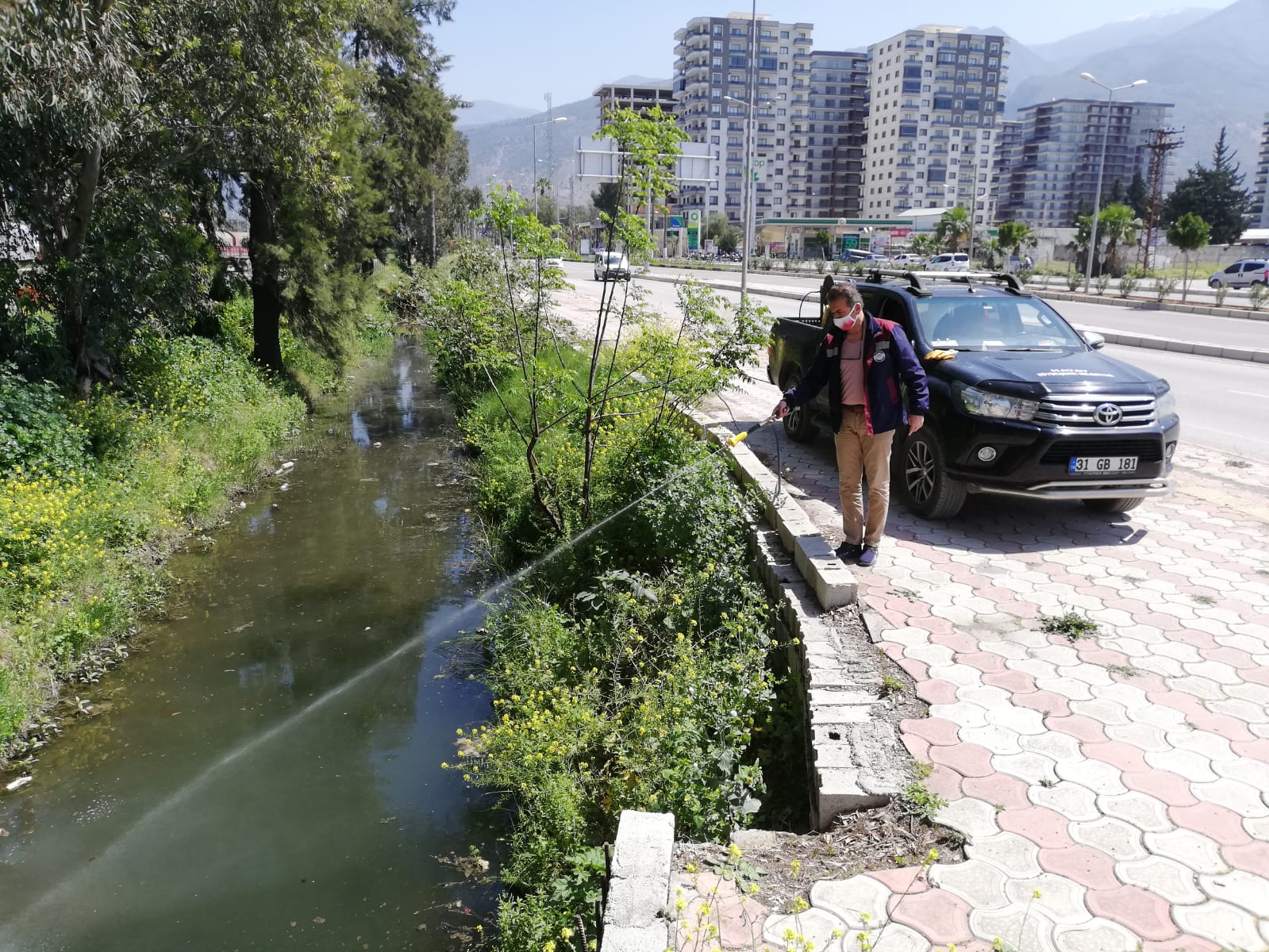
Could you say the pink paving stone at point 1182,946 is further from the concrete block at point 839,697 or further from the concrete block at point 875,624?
the concrete block at point 875,624

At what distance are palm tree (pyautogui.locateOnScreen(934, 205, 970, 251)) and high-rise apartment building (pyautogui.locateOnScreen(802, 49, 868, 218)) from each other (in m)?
78.6

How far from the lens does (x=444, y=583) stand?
8.52 meters

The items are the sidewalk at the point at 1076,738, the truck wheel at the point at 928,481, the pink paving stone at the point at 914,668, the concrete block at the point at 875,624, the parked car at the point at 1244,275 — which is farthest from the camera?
the parked car at the point at 1244,275

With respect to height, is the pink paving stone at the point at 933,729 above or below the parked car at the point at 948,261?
below

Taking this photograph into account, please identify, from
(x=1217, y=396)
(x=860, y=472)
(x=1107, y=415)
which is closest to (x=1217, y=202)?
(x=1217, y=396)

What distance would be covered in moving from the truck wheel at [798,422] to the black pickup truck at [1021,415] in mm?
1818

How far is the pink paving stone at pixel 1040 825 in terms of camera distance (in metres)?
3.39

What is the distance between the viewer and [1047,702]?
14.4 ft

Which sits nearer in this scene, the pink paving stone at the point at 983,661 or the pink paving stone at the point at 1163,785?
the pink paving stone at the point at 1163,785

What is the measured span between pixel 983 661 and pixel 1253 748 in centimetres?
123

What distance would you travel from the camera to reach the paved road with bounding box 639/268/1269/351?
20.4 metres

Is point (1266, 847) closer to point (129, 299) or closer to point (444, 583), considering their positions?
point (444, 583)

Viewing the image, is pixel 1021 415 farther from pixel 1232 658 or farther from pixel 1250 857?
pixel 1250 857

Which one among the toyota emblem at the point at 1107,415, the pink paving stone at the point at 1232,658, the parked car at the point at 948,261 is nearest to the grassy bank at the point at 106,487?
the pink paving stone at the point at 1232,658
